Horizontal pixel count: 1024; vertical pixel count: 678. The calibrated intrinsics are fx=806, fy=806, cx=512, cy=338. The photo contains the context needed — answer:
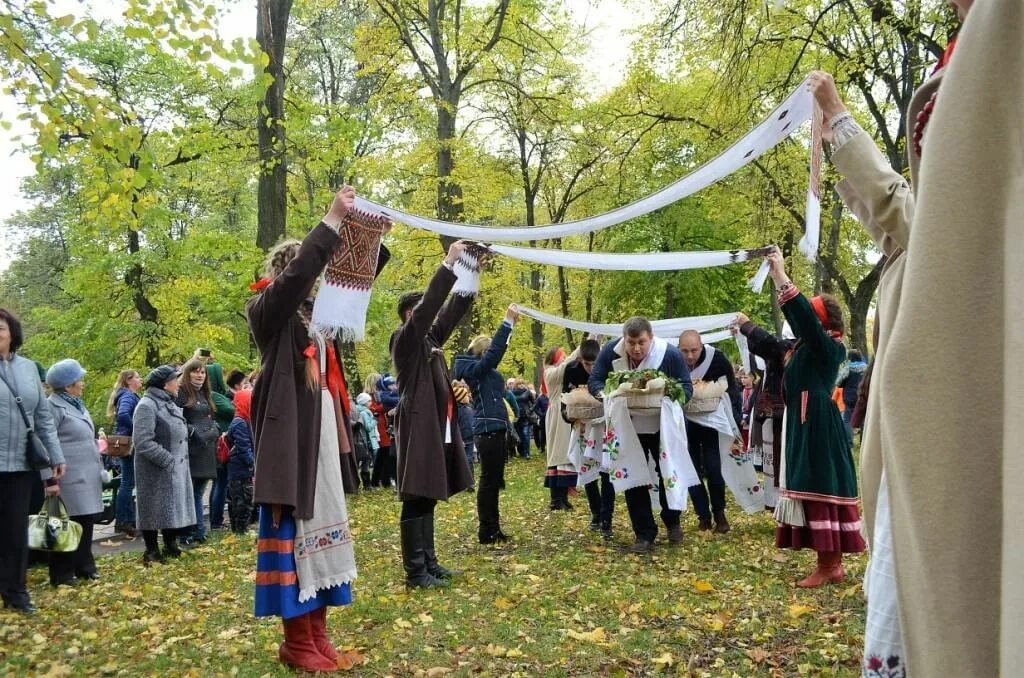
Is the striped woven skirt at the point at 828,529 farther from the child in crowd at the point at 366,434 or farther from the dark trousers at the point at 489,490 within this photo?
the child in crowd at the point at 366,434

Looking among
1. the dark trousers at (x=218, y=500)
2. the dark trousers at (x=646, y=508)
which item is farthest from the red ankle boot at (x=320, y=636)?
the dark trousers at (x=218, y=500)

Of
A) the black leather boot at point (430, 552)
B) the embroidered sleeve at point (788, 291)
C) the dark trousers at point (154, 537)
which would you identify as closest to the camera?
the embroidered sleeve at point (788, 291)

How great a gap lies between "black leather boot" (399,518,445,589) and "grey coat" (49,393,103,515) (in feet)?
10.8

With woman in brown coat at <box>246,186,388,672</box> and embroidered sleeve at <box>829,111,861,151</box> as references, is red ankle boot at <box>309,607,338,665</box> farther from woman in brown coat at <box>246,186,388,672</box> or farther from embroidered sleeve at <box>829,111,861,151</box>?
embroidered sleeve at <box>829,111,861,151</box>

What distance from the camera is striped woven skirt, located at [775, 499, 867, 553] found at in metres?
5.68

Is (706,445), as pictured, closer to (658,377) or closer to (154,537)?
(658,377)

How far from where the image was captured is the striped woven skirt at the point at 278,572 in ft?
13.5

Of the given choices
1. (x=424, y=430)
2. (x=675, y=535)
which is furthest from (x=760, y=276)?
(x=424, y=430)

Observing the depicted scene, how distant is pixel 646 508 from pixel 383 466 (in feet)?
25.7

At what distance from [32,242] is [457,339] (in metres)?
15.7

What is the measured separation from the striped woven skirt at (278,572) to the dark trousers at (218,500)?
684 centimetres

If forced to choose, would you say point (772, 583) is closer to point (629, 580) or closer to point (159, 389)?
point (629, 580)

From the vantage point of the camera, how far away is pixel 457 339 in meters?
20.2

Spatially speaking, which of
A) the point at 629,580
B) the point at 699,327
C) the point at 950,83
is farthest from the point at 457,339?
the point at 950,83
